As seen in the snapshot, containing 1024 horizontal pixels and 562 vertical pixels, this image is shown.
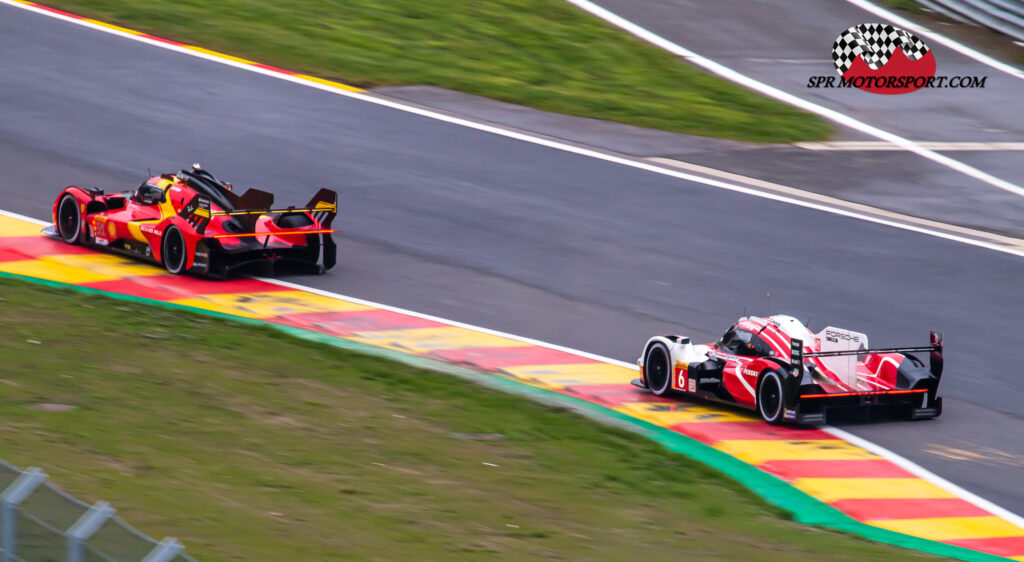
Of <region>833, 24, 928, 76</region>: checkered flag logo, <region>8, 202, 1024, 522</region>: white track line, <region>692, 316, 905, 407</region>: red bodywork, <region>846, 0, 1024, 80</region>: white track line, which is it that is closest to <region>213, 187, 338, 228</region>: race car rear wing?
<region>8, 202, 1024, 522</region>: white track line

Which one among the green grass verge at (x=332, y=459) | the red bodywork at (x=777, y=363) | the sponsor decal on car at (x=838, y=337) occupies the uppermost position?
the sponsor decal on car at (x=838, y=337)

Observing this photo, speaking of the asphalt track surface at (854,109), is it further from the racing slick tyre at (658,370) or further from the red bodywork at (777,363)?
the racing slick tyre at (658,370)

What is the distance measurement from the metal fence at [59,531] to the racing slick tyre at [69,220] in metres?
12.2

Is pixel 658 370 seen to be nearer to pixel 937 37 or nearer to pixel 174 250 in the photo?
pixel 174 250

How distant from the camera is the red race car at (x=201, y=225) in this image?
16.6m

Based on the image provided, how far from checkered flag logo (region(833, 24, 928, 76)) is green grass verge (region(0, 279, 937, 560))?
70.2 feet

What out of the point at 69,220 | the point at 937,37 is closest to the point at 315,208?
the point at 69,220

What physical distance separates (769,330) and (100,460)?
7023mm

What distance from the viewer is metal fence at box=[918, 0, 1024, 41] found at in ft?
111

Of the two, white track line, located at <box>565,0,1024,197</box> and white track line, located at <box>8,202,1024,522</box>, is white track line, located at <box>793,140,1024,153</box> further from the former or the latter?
white track line, located at <box>8,202,1024,522</box>

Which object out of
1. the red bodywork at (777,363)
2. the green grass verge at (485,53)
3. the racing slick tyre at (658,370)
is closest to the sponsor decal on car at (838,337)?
the red bodywork at (777,363)

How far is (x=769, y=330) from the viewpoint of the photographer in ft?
44.7

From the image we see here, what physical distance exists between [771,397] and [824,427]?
0.66 m

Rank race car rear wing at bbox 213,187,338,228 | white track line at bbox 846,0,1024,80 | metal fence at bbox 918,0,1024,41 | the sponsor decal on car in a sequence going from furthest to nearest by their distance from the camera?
metal fence at bbox 918,0,1024,41 < white track line at bbox 846,0,1024,80 < race car rear wing at bbox 213,187,338,228 < the sponsor decal on car
